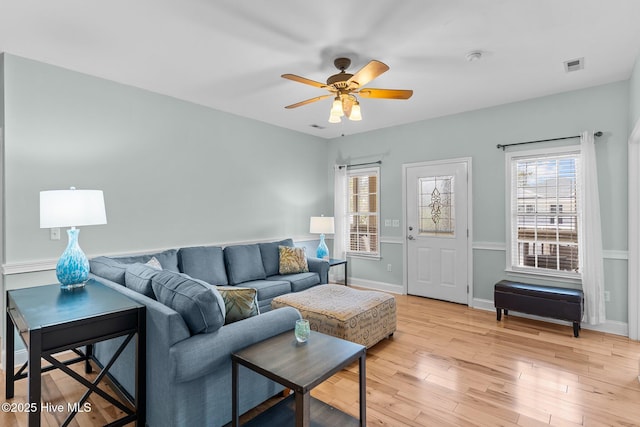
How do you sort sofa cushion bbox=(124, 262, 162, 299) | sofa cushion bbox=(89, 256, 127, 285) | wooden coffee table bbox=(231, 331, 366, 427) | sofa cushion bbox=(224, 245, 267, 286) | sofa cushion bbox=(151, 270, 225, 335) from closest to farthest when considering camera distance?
1. wooden coffee table bbox=(231, 331, 366, 427)
2. sofa cushion bbox=(151, 270, 225, 335)
3. sofa cushion bbox=(124, 262, 162, 299)
4. sofa cushion bbox=(89, 256, 127, 285)
5. sofa cushion bbox=(224, 245, 267, 286)

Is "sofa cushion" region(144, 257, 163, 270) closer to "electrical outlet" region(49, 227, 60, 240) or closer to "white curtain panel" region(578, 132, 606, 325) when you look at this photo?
"electrical outlet" region(49, 227, 60, 240)

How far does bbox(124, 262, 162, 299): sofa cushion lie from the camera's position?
2238mm

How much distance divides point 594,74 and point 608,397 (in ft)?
9.93

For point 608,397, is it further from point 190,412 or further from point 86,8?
point 86,8

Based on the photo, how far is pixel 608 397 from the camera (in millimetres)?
2396

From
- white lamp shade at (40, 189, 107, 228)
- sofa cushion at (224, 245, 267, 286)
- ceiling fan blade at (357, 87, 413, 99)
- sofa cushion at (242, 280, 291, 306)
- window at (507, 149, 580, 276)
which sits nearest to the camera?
white lamp shade at (40, 189, 107, 228)

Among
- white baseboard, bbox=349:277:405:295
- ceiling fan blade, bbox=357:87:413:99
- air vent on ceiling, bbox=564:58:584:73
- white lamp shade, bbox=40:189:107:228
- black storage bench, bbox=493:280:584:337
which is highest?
air vent on ceiling, bbox=564:58:584:73

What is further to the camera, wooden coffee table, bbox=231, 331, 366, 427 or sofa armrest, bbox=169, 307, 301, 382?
sofa armrest, bbox=169, 307, 301, 382

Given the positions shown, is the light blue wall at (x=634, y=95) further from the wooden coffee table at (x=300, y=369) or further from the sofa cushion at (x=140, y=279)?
the sofa cushion at (x=140, y=279)

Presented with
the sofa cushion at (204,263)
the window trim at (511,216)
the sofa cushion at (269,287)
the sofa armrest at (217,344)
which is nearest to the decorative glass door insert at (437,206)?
the window trim at (511,216)

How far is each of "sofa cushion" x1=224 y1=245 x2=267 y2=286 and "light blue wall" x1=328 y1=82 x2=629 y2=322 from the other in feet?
6.96

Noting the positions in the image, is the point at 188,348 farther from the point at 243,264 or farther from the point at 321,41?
the point at 243,264

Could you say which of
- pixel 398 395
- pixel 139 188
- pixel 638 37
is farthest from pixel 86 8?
pixel 638 37

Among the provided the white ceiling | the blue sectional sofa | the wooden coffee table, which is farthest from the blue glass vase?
the white ceiling
